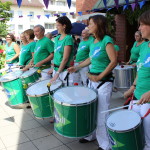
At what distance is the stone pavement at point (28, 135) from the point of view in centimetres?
321

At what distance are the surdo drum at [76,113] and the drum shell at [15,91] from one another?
1655mm

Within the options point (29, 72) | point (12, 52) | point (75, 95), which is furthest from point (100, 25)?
point (12, 52)

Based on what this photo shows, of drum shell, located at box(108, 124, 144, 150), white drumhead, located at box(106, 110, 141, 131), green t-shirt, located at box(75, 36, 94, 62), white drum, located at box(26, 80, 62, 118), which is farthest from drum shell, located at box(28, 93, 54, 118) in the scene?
green t-shirt, located at box(75, 36, 94, 62)

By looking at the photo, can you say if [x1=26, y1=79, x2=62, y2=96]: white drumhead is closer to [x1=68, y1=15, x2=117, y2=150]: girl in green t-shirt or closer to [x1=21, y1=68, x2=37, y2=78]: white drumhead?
[x1=68, y1=15, x2=117, y2=150]: girl in green t-shirt

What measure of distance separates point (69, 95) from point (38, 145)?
40.4 inches

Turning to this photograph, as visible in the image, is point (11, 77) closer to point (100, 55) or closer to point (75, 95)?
point (75, 95)

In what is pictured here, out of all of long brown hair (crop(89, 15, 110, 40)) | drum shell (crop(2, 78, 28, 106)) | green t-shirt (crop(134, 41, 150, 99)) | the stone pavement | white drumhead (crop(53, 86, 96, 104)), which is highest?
long brown hair (crop(89, 15, 110, 40))

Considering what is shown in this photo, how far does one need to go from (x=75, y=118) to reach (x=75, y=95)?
12.9 inches

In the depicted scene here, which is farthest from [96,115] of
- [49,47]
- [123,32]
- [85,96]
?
[123,32]

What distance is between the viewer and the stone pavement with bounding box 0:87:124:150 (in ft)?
10.5

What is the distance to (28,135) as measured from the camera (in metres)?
3.61

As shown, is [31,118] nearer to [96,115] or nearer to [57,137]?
[57,137]

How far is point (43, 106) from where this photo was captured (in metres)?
3.26

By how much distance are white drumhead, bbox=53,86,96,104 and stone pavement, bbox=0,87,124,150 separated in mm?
842
